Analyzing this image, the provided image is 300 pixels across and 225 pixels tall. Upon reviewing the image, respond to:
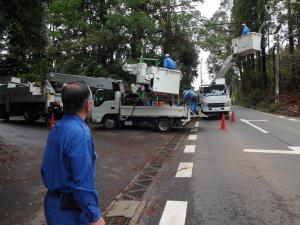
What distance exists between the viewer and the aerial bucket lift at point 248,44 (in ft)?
73.9

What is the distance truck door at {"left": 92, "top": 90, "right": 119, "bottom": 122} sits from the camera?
749 inches

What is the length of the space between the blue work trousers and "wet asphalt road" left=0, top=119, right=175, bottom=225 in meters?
2.69

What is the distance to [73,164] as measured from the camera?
2.77 m

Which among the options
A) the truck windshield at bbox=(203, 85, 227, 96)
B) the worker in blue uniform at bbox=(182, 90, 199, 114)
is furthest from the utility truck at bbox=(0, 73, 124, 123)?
the truck windshield at bbox=(203, 85, 227, 96)

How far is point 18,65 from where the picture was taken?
2348 centimetres

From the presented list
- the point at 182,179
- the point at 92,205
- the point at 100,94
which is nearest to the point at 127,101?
the point at 100,94

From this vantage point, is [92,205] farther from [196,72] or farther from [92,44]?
[196,72]

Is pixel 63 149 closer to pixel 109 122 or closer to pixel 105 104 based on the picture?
pixel 105 104

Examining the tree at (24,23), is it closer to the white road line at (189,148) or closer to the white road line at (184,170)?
the white road line at (184,170)

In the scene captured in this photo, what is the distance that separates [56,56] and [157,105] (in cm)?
1100

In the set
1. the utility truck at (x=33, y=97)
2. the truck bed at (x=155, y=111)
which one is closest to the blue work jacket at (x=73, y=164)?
the truck bed at (x=155, y=111)

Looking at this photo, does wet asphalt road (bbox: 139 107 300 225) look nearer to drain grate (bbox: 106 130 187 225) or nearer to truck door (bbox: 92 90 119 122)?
drain grate (bbox: 106 130 187 225)

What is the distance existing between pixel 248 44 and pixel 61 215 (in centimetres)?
2154

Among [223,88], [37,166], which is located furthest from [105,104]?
[223,88]
